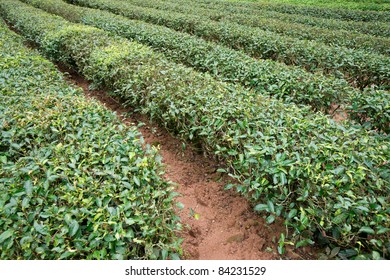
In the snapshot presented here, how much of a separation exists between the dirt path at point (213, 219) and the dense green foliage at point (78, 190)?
0.35 metres

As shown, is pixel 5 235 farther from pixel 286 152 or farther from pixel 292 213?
pixel 286 152

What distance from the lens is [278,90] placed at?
13.9 ft

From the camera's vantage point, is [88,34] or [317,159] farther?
[88,34]

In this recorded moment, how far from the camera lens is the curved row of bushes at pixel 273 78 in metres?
3.79

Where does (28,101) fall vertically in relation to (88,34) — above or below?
below

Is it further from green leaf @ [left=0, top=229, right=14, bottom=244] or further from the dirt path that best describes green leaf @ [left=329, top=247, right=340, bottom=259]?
green leaf @ [left=0, top=229, right=14, bottom=244]

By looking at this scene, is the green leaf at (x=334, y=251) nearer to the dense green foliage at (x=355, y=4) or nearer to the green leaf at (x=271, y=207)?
the green leaf at (x=271, y=207)

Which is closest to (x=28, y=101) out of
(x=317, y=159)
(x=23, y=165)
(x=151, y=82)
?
(x=23, y=165)

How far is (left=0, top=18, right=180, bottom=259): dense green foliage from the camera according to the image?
1.85m

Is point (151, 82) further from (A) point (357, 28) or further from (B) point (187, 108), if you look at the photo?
(A) point (357, 28)

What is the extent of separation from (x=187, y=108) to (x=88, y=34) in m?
3.99

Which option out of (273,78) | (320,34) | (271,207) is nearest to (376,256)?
(271,207)

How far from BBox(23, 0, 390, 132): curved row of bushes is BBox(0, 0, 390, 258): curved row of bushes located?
2.55 feet

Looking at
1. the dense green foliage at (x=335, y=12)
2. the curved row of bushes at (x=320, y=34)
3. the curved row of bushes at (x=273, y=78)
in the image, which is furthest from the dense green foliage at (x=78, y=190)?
the dense green foliage at (x=335, y=12)
